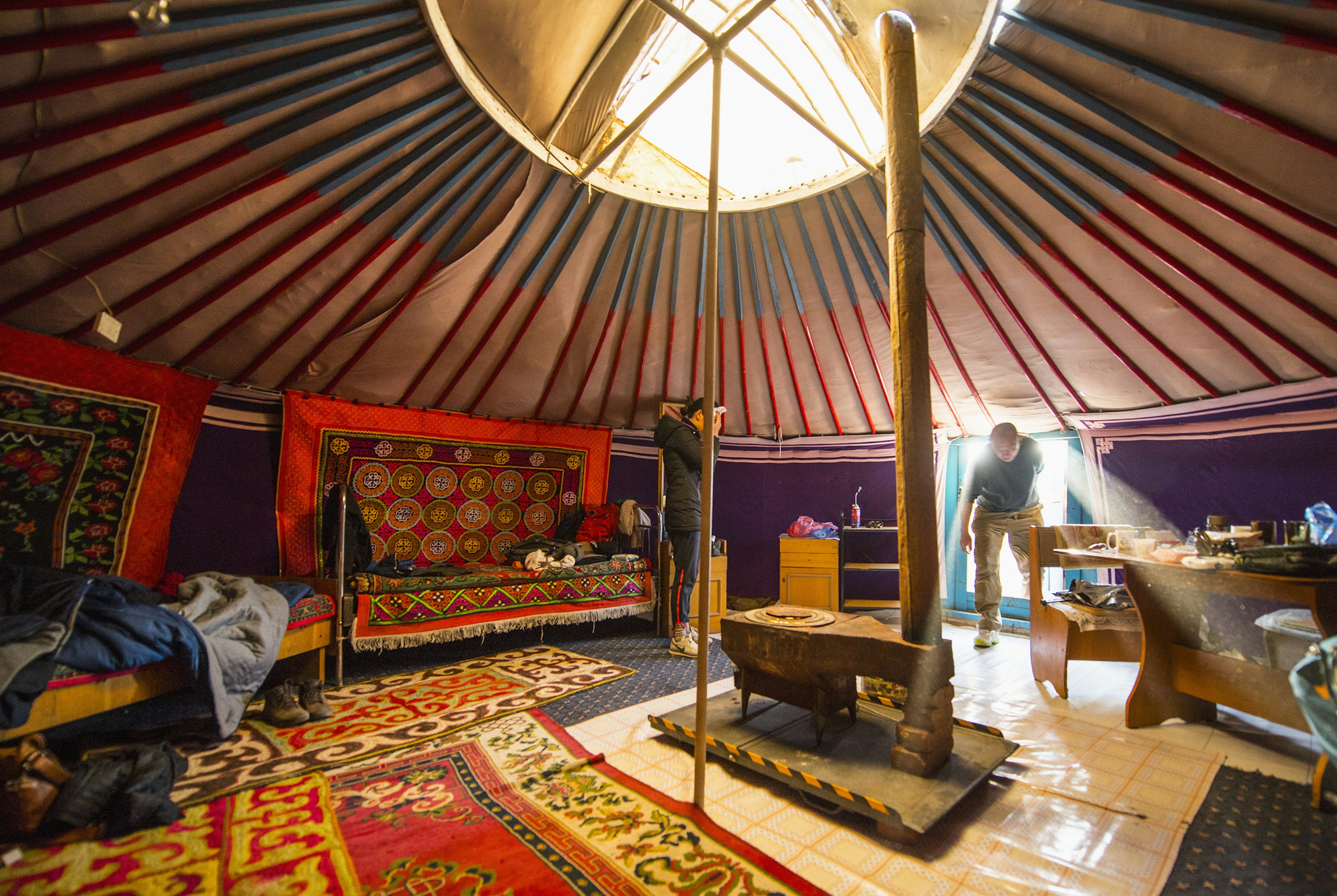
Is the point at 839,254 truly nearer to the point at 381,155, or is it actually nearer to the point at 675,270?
the point at 675,270

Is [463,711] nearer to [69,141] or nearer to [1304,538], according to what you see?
[69,141]

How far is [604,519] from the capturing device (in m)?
4.97

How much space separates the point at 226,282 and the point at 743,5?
9.85ft

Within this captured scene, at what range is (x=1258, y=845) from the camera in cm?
160

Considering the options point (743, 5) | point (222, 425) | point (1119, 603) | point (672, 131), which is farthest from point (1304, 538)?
point (222, 425)

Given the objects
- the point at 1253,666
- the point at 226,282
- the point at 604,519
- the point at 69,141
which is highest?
the point at 69,141

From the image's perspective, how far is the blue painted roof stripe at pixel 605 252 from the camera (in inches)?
150

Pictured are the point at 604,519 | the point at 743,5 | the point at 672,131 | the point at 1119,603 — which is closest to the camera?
the point at 743,5

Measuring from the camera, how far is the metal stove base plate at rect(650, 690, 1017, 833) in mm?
1706

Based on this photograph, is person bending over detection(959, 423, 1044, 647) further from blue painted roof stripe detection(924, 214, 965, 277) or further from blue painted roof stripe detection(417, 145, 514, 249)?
blue painted roof stripe detection(417, 145, 514, 249)

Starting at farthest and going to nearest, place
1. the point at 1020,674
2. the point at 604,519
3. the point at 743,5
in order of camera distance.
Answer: the point at 604,519 → the point at 1020,674 → the point at 743,5

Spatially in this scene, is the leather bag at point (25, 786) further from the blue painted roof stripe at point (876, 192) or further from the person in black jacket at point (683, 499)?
the blue painted roof stripe at point (876, 192)

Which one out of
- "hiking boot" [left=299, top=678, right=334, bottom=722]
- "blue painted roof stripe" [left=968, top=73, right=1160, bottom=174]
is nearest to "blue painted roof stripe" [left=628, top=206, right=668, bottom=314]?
"blue painted roof stripe" [left=968, top=73, right=1160, bottom=174]

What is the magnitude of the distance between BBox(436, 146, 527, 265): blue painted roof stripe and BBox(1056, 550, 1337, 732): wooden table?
372cm
